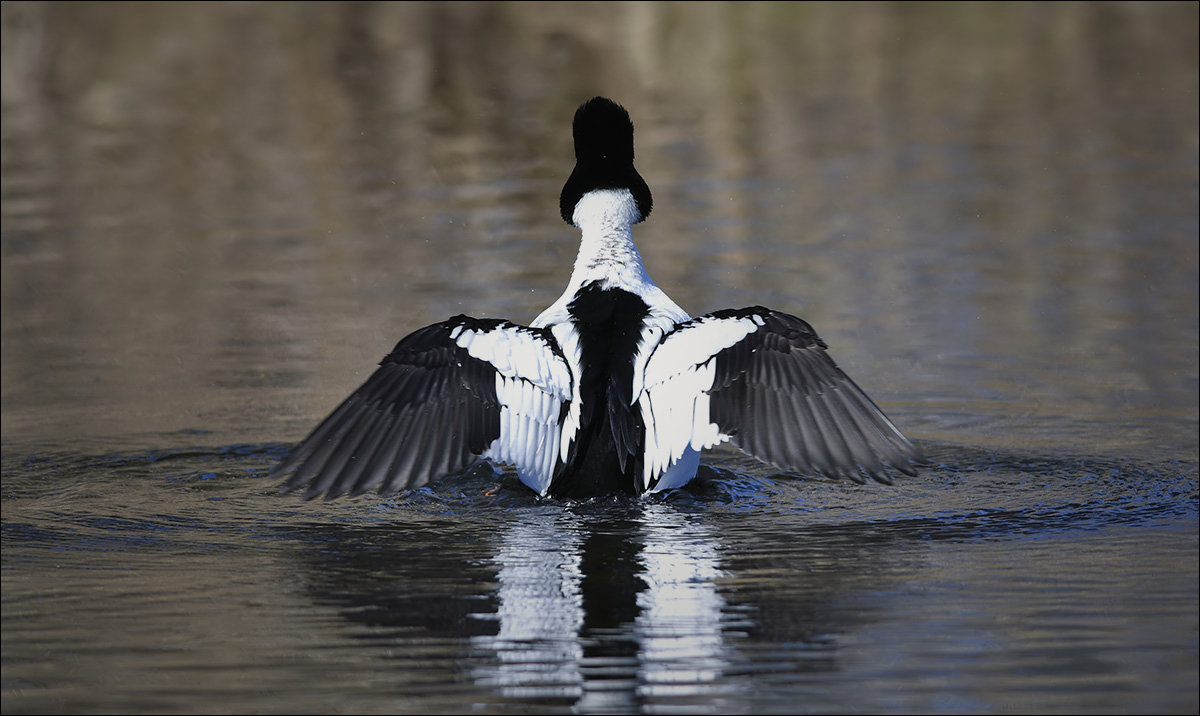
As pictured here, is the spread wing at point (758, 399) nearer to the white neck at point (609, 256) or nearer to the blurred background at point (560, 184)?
the white neck at point (609, 256)

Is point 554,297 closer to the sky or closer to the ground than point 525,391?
closer to the sky

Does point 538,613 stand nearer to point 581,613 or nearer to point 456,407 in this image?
→ point 581,613

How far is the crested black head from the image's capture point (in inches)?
322

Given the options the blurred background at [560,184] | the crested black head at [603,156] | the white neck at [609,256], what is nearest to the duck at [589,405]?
the white neck at [609,256]

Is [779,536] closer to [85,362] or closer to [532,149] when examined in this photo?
[85,362]

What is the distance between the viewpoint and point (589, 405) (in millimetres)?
7262

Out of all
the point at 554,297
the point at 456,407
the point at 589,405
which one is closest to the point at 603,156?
the point at 589,405

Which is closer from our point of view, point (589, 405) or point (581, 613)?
point (581, 613)

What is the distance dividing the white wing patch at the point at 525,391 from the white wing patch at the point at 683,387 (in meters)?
0.35

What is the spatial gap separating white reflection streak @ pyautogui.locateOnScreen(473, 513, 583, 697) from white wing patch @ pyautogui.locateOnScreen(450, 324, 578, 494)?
0.30m

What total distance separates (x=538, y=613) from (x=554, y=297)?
5.63 metres

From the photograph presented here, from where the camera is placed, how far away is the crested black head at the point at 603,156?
8.19 meters

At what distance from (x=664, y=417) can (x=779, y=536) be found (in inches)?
27.1

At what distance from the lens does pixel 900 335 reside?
1034cm
